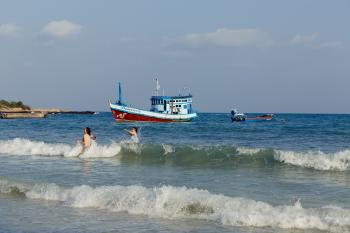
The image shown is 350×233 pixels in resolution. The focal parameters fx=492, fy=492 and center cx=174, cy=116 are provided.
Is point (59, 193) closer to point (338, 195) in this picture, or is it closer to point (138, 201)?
point (138, 201)

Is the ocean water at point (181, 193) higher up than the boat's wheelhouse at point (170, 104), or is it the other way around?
the boat's wheelhouse at point (170, 104)

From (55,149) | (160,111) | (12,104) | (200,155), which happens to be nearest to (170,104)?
(160,111)

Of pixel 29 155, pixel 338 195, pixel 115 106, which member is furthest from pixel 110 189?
pixel 115 106

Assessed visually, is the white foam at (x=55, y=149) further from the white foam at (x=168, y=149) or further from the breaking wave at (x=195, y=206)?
the breaking wave at (x=195, y=206)

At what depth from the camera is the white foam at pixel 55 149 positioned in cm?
2369

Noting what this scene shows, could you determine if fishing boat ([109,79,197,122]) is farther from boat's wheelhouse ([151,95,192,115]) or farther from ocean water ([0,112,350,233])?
ocean water ([0,112,350,233])

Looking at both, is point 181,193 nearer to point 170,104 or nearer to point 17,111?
point 170,104

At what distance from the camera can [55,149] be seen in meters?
25.2

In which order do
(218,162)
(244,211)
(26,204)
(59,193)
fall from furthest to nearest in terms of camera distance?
1. (218,162)
2. (59,193)
3. (26,204)
4. (244,211)

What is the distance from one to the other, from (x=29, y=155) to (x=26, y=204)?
13073 millimetres

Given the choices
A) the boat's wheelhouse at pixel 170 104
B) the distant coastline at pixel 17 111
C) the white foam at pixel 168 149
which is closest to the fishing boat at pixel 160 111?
the boat's wheelhouse at pixel 170 104

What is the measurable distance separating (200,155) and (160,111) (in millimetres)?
44969

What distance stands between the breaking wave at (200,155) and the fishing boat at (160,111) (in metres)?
38.2

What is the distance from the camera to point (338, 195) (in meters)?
12.4
